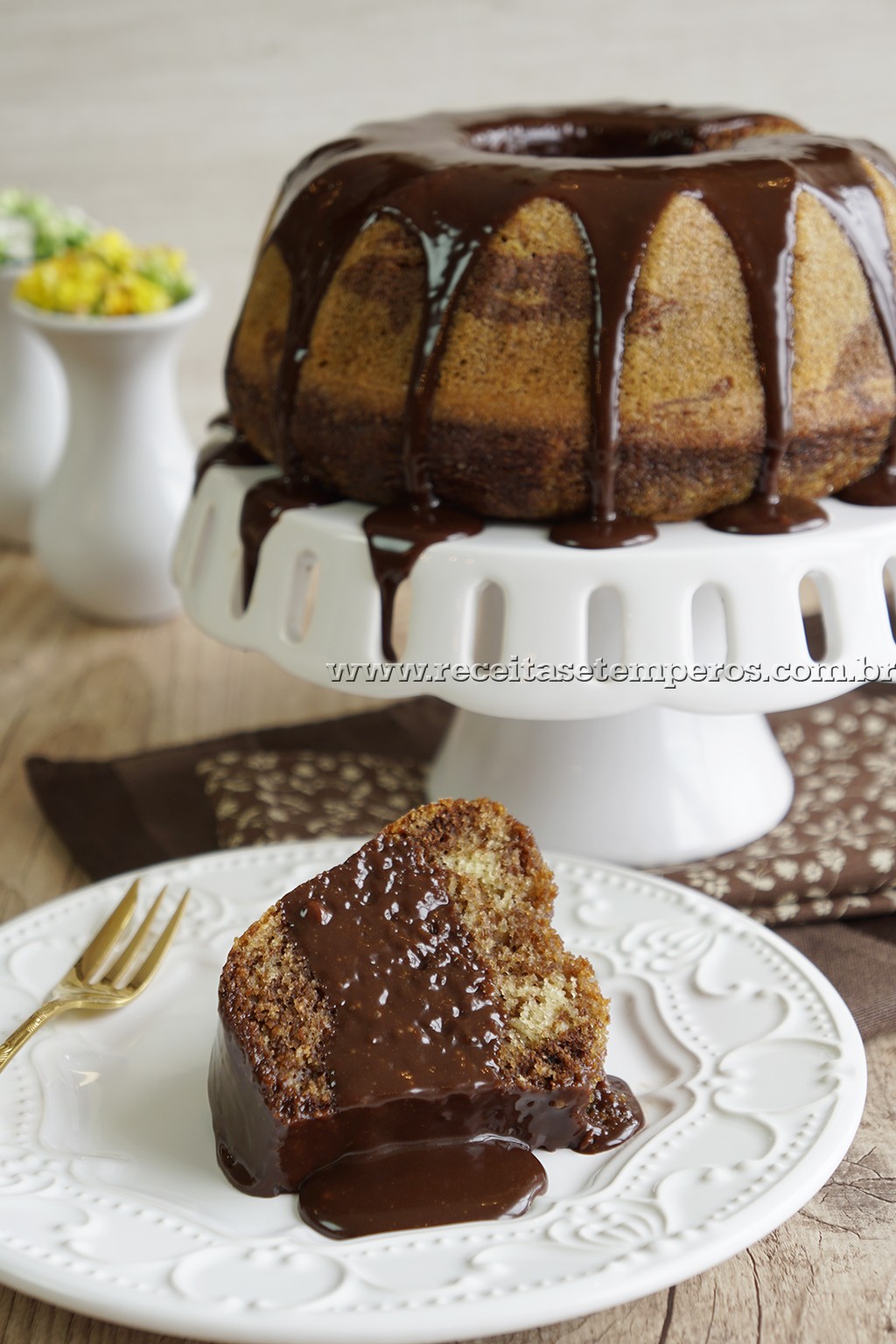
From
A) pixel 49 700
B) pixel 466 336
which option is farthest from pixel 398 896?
pixel 49 700

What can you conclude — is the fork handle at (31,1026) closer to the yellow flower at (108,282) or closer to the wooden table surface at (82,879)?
the wooden table surface at (82,879)

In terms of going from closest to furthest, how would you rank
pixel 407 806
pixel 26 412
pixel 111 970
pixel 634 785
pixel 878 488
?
pixel 111 970 → pixel 878 488 → pixel 634 785 → pixel 407 806 → pixel 26 412

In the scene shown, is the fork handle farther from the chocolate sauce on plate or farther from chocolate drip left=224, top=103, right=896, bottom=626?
chocolate drip left=224, top=103, right=896, bottom=626

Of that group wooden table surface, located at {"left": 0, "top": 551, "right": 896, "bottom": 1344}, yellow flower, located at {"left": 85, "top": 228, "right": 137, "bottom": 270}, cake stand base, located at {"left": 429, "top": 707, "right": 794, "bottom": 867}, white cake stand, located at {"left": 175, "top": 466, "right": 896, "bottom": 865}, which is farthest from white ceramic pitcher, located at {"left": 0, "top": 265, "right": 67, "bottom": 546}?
cake stand base, located at {"left": 429, "top": 707, "right": 794, "bottom": 867}

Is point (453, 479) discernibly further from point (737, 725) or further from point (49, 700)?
point (49, 700)

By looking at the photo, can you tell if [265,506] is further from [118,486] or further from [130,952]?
[118,486]

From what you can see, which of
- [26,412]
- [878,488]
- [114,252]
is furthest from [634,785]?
[26,412]

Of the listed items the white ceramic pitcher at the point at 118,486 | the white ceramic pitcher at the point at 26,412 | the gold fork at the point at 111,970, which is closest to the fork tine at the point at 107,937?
the gold fork at the point at 111,970
